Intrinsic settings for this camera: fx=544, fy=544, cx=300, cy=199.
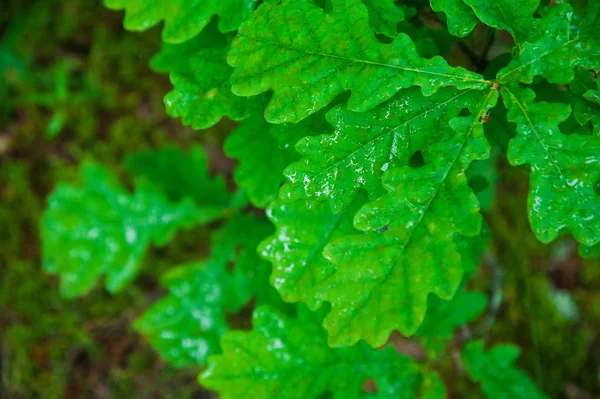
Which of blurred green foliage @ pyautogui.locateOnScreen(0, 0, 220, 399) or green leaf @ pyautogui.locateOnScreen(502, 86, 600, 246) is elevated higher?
green leaf @ pyautogui.locateOnScreen(502, 86, 600, 246)

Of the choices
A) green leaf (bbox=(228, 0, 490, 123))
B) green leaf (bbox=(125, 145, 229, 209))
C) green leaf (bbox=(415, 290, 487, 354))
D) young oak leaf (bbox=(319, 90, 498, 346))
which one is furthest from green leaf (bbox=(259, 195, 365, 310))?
green leaf (bbox=(125, 145, 229, 209))

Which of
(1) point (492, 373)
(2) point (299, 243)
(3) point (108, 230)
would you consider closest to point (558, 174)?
(2) point (299, 243)

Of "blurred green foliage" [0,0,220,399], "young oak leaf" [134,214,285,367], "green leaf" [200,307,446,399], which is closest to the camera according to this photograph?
"green leaf" [200,307,446,399]

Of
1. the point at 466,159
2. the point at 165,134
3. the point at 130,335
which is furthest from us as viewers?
the point at 165,134

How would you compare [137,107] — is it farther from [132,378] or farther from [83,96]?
[132,378]

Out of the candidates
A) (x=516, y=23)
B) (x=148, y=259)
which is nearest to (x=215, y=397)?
(x=148, y=259)

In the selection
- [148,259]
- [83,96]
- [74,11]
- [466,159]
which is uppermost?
[466,159]

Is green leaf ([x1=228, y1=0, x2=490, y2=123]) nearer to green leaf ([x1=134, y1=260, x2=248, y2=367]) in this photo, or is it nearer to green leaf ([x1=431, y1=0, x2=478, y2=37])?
green leaf ([x1=431, y1=0, x2=478, y2=37])
